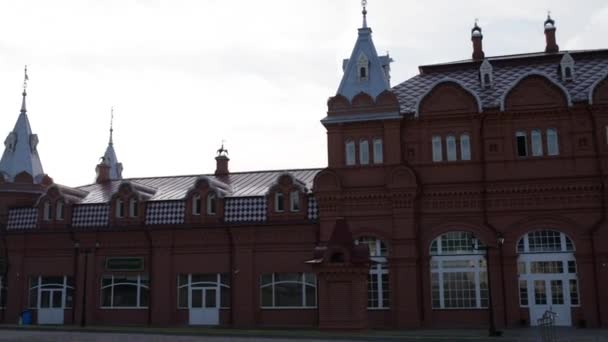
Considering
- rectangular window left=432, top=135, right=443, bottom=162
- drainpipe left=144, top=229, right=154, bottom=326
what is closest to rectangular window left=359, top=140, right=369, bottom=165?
rectangular window left=432, top=135, right=443, bottom=162

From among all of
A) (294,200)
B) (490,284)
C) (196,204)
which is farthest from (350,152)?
(196,204)

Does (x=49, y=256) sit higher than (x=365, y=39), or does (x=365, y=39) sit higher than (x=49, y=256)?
(x=365, y=39)

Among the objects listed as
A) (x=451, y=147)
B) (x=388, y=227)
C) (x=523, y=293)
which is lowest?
(x=523, y=293)

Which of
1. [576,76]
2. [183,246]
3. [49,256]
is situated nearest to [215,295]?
[183,246]

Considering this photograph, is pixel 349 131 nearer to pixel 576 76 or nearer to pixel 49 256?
pixel 576 76

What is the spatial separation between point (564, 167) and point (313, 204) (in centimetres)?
1185

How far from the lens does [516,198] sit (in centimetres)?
3105

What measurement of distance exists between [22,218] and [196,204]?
35.3 feet

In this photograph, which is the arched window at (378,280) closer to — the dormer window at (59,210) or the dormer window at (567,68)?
the dormer window at (567,68)

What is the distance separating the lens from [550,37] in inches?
1483

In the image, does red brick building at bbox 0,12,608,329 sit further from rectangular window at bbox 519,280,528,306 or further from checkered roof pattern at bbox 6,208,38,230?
checkered roof pattern at bbox 6,208,38,230

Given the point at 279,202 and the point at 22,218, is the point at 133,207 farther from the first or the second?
the point at 279,202

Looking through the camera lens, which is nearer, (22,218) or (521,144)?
(521,144)

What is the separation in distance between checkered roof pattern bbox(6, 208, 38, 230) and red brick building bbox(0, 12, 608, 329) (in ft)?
1.75
